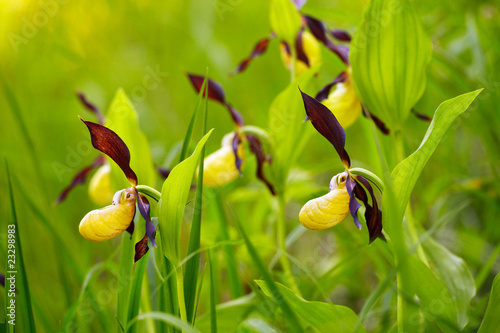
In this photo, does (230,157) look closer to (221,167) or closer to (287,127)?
(221,167)

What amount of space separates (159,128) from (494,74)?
1.60 metres

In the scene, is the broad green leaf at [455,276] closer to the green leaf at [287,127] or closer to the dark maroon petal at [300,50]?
the green leaf at [287,127]

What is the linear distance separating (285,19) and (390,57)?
32 centimetres

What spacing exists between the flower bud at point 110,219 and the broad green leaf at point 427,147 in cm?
40

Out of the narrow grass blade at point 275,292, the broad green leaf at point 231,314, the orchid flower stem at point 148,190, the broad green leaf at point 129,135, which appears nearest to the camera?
the narrow grass blade at point 275,292

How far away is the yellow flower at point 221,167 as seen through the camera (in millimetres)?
928

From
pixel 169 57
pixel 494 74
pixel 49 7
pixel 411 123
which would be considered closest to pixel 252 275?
pixel 411 123

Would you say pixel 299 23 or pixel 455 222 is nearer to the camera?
pixel 299 23

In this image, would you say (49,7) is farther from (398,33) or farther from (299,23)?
(398,33)

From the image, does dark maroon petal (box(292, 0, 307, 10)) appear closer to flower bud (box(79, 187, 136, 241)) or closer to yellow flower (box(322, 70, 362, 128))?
yellow flower (box(322, 70, 362, 128))

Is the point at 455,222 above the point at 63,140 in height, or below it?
below

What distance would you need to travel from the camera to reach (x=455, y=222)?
4.67 ft

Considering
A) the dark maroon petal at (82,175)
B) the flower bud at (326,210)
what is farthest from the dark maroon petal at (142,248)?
the dark maroon petal at (82,175)

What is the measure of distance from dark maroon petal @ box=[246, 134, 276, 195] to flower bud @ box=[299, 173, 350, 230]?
0.34 metres
